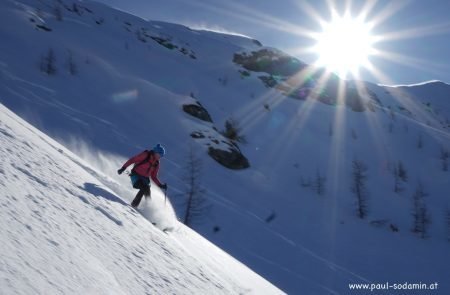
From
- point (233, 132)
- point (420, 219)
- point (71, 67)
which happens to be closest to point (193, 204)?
point (71, 67)

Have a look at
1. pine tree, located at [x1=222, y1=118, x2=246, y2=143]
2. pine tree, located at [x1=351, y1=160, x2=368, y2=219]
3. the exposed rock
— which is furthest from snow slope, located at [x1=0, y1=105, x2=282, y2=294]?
pine tree, located at [x1=222, y1=118, x2=246, y2=143]

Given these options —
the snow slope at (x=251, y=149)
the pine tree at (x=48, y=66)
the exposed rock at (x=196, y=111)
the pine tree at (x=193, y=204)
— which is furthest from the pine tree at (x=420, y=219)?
the pine tree at (x=48, y=66)

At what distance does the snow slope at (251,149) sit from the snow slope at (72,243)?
304 centimetres

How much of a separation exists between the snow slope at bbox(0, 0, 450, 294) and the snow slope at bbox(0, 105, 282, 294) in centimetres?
304

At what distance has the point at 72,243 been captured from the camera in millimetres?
3488

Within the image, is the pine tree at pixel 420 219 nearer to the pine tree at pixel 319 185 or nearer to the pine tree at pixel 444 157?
the pine tree at pixel 319 185

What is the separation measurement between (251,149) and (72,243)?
3174 cm

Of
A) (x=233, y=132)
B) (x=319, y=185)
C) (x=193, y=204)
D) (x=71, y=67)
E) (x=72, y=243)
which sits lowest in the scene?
(x=72, y=243)

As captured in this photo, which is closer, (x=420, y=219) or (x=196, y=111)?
(x=420, y=219)

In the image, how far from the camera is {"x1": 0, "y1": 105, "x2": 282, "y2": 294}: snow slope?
8.86ft

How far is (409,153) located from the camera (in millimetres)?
46688

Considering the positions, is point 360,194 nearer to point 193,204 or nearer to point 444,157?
point 193,204

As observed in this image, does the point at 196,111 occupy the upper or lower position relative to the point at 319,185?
upper

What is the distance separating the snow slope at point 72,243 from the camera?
2.70m
